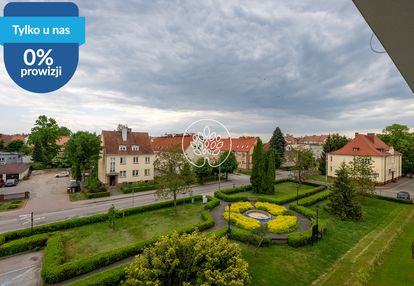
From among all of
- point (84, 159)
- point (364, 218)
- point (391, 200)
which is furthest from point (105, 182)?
point (391, 200)

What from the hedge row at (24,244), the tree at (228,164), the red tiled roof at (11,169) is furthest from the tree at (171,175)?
the red tiled roof at (11,169)

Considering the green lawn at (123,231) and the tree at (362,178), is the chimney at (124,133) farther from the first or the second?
the tree at (362,178)

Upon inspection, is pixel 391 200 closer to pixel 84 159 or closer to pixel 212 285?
pixel 212 285

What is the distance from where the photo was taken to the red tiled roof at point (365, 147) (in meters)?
39.8

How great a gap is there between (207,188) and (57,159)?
39.4 metres

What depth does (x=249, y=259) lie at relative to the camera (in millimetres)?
15328

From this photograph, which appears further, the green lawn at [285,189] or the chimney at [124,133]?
the chimney at [124,133]

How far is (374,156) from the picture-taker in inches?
1529

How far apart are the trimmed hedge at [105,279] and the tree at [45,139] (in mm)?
53232

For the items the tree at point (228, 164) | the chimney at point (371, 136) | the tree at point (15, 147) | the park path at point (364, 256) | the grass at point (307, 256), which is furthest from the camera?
the tree at point (15, 147)

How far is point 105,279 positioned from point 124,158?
87.8ft

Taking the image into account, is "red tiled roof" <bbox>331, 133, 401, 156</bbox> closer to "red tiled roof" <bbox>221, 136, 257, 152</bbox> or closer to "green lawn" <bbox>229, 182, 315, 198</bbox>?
"green lawn" <bbox>229, 182, 315, 198</bbox>

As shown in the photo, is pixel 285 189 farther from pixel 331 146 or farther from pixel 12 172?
pixel 12 172

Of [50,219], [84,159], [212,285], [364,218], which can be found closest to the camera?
[212,285]
